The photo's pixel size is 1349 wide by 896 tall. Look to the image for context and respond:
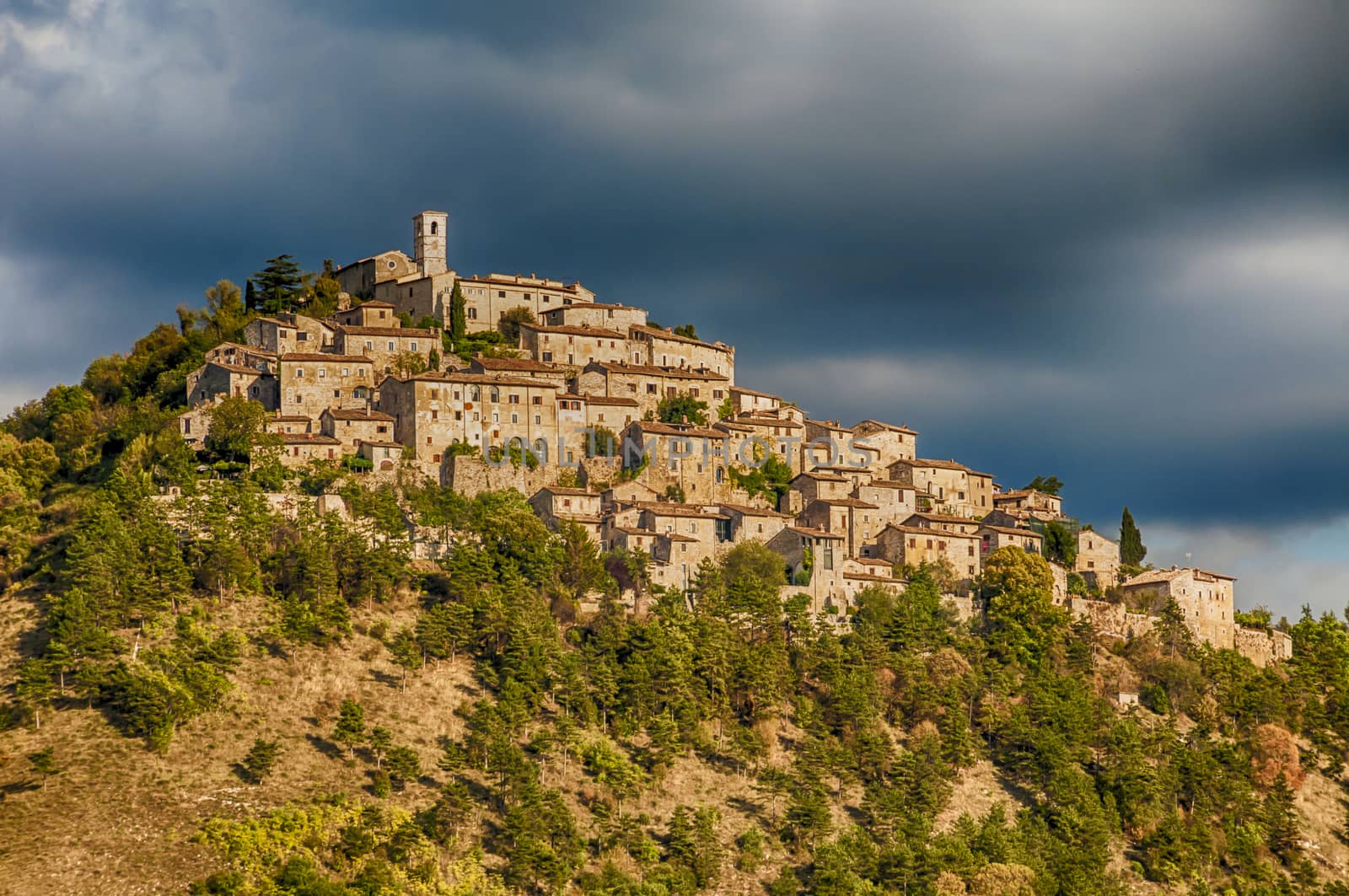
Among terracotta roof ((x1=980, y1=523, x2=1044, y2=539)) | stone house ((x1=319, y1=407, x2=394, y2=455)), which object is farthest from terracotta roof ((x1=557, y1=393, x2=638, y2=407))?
terracotta roof ((x1=980, y1=523, x2=1044, y2=539))

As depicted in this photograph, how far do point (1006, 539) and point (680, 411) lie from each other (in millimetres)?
21183

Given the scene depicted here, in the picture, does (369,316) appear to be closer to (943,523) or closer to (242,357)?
(242,357)

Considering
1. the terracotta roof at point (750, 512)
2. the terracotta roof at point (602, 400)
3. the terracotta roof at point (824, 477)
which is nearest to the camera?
the terracotta roof at point (750, 512)

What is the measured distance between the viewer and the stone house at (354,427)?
9125cm

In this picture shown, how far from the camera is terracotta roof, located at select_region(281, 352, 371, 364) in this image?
94.4 m

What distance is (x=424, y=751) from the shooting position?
69.8 m

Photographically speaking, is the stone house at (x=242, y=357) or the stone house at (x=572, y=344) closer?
the stone house at (x=242, y=357)

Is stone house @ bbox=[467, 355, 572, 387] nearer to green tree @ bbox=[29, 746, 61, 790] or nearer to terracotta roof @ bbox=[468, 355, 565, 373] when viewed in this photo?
terracotta roof @ bbox=[468, 355, 565, 373]

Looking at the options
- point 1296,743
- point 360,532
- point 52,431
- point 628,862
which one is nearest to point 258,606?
point 360,532

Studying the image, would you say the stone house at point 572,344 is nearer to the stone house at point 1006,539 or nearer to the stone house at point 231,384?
the stone house at point 231,384

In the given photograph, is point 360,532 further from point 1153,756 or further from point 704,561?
point 1153,756

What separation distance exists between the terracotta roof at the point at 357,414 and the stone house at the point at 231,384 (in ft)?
11.4

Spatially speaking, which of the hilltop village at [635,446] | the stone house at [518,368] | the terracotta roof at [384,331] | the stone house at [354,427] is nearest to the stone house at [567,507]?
the hilltop village at [635,446]

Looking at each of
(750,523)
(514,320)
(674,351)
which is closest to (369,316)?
(514,320)
